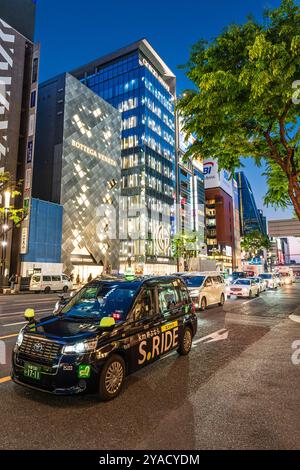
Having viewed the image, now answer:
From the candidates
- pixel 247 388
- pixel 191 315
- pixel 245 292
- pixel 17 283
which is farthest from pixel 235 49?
pixel 17 283

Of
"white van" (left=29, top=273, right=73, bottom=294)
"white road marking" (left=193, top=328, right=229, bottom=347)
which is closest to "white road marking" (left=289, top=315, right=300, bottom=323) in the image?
"white road marking" (left=193, top=328, right=229, bottom=347)

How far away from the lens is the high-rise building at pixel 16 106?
123 feet

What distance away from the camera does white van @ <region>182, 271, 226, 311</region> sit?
1501 centimetres

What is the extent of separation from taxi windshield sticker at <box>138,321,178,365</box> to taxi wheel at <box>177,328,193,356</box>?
39 cm

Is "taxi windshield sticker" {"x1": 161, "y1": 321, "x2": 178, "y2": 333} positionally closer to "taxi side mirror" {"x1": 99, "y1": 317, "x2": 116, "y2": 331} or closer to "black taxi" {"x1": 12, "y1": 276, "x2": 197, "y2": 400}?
"black taxi" {"x1": 12, "y1": 276, "x2": 197, "y2": 400}

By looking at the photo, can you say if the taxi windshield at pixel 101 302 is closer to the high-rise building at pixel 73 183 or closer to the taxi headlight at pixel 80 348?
the taxi headlight at pixel 80 348

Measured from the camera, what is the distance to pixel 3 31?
38344 millimetres

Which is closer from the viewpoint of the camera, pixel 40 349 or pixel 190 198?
pixel 40 349

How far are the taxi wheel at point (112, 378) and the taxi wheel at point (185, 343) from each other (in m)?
2.40

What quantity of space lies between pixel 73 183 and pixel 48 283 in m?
20.8

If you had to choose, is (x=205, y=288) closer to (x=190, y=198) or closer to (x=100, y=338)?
(x=100, y=338)

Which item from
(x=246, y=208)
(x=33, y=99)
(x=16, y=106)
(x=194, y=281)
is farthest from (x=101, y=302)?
(x=246, y=208)

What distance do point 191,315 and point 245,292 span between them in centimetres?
1710

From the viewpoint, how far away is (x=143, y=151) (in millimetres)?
66812
